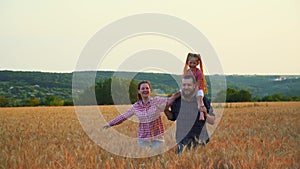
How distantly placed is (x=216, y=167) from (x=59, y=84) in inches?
3011

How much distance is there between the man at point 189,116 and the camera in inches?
234

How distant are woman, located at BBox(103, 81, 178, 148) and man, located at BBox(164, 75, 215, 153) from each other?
0.24m

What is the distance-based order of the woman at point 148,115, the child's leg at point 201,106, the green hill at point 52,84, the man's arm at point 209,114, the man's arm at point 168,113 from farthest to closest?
1. the green hill at point 52,84
2. the woman at point 148,115
3. the man's arm at point 168,113
4. the man's arm at point 209,114
5. the child's leg at point 201,106

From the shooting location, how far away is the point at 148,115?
6.38 m

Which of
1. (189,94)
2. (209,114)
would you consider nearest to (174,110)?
(189,94)

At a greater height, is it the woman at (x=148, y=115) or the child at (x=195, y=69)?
the child at (x=195, y=69)

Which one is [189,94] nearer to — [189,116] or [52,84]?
[189,116]

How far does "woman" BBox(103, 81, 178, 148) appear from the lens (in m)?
6.25

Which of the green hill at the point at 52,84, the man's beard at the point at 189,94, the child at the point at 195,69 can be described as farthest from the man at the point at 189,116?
the green hill at the point at 52,84

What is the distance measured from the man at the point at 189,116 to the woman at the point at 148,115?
0.24m

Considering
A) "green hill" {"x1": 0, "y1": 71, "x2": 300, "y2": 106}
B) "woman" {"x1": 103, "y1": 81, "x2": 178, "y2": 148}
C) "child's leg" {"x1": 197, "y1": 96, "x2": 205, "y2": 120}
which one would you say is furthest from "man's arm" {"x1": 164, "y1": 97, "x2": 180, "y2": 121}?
"green hill" {"x1": 0, "y1": 71, "x2": 300, "y2": 106}

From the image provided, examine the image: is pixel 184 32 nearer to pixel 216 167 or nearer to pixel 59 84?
pixel 216 167

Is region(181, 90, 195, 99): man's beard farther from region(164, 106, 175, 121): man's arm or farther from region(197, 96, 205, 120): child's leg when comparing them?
region(164, 106, 175, 121): man's arm

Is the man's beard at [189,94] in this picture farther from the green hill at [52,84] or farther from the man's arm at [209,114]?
the green hill at [52,84]
